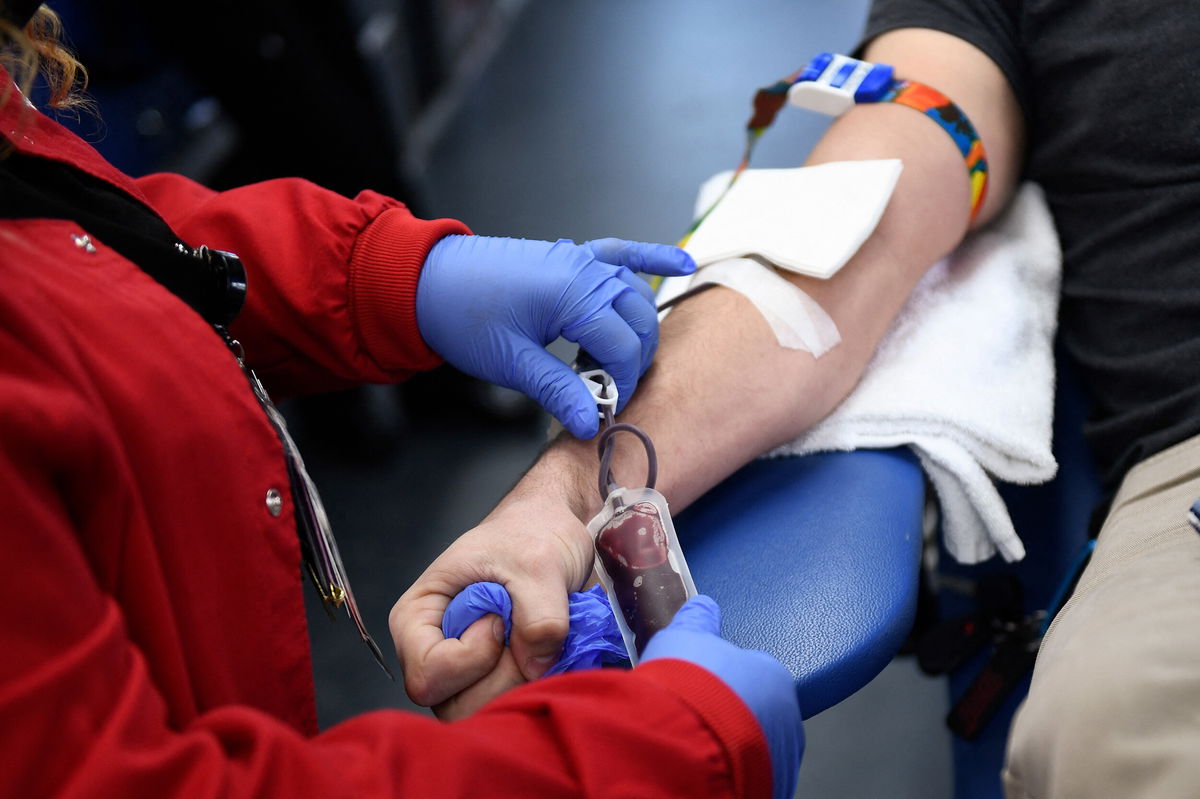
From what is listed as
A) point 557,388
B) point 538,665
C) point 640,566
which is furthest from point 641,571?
point 557,388

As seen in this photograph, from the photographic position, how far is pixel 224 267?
0.75 meters

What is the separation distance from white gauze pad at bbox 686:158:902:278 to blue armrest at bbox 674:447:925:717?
207 mm

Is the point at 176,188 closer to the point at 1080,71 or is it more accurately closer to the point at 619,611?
the point at 619,611

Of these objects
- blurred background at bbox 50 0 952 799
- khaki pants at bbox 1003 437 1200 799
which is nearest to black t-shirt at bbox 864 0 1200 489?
khaki pants at bbox 1003 437 1200 799

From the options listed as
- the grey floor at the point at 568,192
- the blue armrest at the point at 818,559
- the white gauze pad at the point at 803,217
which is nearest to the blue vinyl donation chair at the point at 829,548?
the blue armrest at the point at 818,559

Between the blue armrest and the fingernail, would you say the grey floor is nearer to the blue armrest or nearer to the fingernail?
the blue armrest

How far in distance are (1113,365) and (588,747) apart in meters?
0.70

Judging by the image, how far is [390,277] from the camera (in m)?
0.89

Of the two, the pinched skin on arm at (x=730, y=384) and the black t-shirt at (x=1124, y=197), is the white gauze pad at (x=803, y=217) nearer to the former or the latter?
the pinched skin on arm at (x=730, y=384)

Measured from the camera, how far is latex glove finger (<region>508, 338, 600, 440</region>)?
83 centimetres

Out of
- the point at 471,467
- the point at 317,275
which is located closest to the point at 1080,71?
the point at 317,275

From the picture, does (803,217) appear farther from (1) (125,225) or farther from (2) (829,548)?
(1) (125,225)

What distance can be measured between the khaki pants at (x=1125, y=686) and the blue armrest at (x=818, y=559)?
12cm

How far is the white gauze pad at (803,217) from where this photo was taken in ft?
2.96
